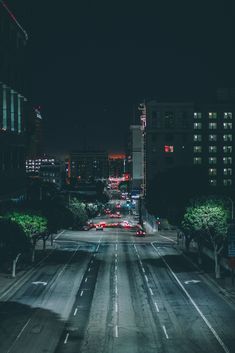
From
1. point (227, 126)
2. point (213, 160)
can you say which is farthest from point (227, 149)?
point (227, 126)

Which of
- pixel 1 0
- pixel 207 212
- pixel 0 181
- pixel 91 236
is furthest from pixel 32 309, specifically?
pixel 91 236

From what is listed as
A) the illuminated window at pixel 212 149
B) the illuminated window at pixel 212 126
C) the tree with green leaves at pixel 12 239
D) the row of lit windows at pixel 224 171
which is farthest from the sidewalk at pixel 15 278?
the illuminated window at pixel 212 126

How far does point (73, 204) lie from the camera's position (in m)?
138

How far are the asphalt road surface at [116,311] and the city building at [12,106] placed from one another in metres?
28.6

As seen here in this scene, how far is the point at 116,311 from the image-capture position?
4597 centimetres

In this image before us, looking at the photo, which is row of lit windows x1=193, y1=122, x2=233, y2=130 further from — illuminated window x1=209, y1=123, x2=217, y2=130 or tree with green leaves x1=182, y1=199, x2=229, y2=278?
tree with green leaves x1=182, y1=199, x2=229, y2=278

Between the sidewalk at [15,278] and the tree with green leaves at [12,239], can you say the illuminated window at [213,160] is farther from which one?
the tree with green leaves at [12,239]

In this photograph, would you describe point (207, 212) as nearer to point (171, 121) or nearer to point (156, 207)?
point (156, 207)

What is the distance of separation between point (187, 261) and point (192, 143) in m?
114

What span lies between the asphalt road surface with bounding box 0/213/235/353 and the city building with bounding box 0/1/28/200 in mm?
28599

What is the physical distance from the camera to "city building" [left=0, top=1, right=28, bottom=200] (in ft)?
331

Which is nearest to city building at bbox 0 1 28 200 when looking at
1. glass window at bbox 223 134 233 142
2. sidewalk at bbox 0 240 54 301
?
sidewalk at bbox 0 240 54 301

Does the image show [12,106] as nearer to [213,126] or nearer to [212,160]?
[212,160]

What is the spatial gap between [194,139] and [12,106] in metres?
92.0
